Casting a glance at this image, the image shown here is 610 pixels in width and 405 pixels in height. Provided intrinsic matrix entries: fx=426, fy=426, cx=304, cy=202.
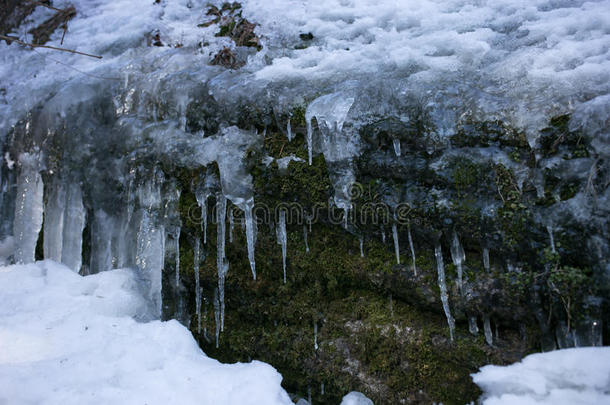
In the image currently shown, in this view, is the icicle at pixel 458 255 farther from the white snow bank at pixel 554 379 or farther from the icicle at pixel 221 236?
the icicle at pixel 221 236

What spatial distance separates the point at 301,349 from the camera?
3.53 metres

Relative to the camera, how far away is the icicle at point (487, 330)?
296cm

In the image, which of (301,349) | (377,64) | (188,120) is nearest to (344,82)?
(377,64)

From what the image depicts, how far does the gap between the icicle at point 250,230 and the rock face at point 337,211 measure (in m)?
0.02

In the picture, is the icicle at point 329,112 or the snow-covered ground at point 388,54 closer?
the snow-covered ground at point 388,54

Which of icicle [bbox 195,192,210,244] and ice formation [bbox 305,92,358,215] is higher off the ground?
ice formation [bbox 305,92,358,215]

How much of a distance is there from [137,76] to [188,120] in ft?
3.38

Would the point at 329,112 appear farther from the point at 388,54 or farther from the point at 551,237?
the point at 551,237

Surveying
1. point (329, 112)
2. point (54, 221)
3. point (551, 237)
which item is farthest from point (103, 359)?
point (551, 237)

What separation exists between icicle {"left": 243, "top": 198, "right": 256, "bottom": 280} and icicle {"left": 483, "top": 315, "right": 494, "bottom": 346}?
1786 mm

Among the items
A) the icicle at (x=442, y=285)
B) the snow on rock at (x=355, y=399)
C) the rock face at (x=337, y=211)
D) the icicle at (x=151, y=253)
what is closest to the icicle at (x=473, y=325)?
the rock face at (x=337, y=211)

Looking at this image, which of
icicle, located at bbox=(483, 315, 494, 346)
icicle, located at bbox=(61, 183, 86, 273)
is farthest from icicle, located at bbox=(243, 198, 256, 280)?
icicle, located at bbox=(61, 183, 86, 273)

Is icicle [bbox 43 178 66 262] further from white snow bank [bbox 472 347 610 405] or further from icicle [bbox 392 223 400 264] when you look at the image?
white snow bank [bbox 472 347 610 405]

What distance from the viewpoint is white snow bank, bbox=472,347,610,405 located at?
7.52 ft
